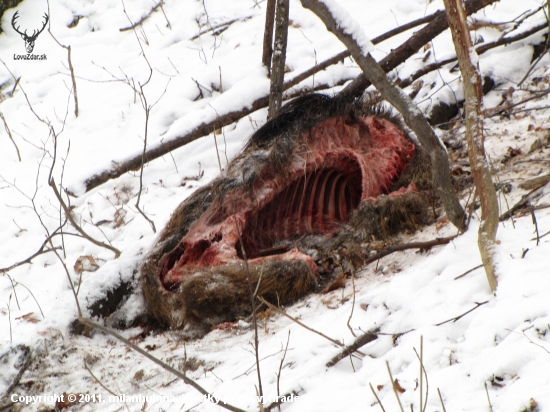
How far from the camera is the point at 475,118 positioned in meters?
2.03

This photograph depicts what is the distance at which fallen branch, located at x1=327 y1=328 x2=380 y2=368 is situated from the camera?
186cm

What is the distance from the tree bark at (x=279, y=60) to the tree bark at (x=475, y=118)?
2.47 meters

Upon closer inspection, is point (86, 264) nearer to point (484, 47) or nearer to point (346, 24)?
point (346, 24)

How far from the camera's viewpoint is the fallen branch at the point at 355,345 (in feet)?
6.10

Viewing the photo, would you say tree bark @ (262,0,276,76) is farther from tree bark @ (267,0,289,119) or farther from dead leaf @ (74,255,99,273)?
dead leaf @ (74,255,99,273)

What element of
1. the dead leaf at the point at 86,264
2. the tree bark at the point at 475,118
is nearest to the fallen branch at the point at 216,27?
the dead leaf at the point at 86,264

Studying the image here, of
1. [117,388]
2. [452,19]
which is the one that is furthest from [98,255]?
[452,19]

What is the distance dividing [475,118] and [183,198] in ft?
9.37

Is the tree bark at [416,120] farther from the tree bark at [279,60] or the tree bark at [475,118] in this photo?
the tree bark at [279,60]

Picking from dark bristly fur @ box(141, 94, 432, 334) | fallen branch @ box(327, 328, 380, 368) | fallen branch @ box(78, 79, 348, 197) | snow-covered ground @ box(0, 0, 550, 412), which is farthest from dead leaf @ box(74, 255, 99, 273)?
fallen branch @ box(327, 328, 380, 368)

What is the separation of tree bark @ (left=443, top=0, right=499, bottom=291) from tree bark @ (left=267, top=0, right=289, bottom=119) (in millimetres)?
2468

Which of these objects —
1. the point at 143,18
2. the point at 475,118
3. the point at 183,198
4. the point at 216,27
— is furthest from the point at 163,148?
the point at 143,18

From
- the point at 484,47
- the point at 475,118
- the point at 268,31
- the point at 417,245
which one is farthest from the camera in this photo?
the point at 268,31

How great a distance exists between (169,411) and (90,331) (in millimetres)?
899
